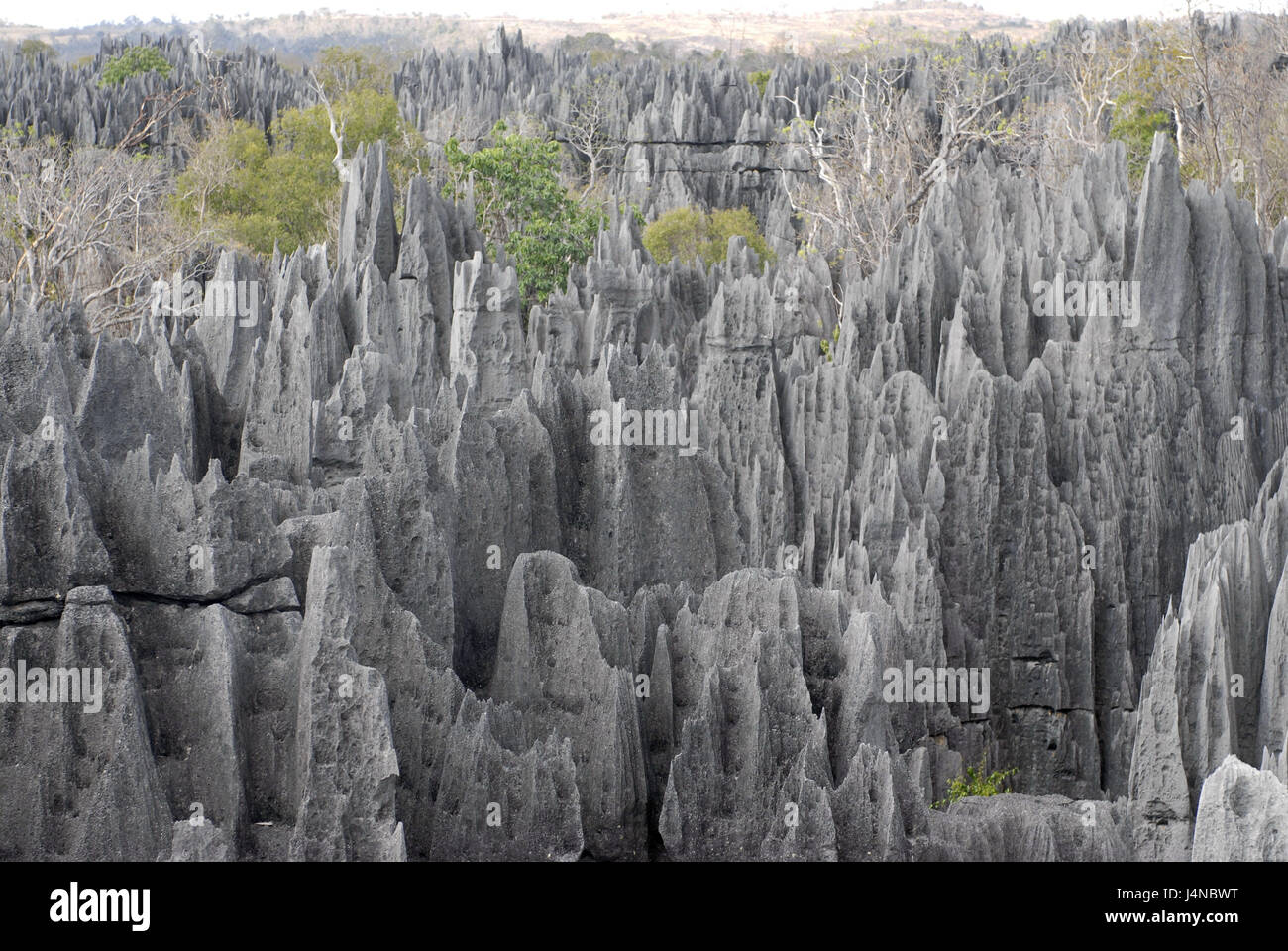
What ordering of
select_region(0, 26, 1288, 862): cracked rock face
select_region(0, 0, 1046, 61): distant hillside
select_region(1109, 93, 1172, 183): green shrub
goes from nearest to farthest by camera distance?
select_region(0, 26, 1288, 862): cracked rock face → select_region(1109, 93, 1172, 183): green shrub → select_region(0, 0, 1046, 61): distant hillside

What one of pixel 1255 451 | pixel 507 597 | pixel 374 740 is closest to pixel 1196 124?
pixel 1255 451

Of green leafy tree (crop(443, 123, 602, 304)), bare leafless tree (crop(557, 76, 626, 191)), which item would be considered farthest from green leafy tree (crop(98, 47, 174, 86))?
green leafy tree (crop(443, 123, 602, 304))

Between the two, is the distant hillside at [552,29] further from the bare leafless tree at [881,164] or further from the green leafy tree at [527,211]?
the green leafy tree at [527,211]

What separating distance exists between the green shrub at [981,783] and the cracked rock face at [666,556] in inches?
8.2

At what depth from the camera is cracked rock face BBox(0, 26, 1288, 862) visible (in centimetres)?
1170

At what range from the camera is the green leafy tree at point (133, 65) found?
67688 mm

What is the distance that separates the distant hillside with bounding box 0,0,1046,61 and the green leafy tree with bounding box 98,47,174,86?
66795 mm

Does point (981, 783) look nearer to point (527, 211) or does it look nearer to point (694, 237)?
point (527, 211)

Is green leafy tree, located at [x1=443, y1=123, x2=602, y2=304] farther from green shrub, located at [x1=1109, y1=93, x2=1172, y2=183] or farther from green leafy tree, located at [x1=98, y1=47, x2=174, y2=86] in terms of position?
green leafy tree, located at [x1=98, y1=47, x2=174, y2=86]

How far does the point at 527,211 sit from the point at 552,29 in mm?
141677

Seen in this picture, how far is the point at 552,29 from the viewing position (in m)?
173

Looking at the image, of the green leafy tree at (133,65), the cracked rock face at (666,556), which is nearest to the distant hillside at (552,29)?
the green leafy tree at (133,65)

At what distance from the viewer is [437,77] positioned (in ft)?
239
